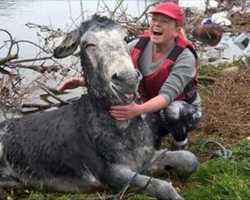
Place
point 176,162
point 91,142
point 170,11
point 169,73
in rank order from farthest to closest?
1. point 169,73
2. point 170,11
3. point 176,162
4. point 91,142

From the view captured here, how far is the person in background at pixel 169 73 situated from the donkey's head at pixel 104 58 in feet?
1.41

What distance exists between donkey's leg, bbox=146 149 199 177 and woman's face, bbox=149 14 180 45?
1.09 m

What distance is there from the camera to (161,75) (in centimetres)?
509

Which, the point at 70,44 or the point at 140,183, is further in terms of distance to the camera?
the point at 70,44

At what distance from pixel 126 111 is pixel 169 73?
85cm

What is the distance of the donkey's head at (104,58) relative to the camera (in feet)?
12.7

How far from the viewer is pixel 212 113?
22.7ft

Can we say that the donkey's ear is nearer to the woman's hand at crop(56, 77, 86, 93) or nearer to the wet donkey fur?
the wet donkey fur

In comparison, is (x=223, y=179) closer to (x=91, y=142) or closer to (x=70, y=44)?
(x=91, y=142)

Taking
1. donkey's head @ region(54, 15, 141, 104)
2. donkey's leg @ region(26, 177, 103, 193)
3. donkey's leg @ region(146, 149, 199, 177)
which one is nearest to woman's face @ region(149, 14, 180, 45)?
donkey's head @ region(54, 15, 141, 104)

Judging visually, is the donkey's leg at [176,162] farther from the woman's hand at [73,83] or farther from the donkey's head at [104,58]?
the woman's hand at [73,83]

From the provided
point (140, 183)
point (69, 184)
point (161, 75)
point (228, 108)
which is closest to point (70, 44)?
point (161, 75)

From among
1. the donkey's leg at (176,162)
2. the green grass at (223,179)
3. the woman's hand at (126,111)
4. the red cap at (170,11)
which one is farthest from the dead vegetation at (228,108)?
the woman's hand at (126,111)

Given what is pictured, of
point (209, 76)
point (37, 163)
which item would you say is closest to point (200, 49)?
point (209, 76)
